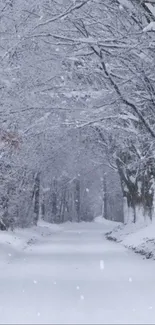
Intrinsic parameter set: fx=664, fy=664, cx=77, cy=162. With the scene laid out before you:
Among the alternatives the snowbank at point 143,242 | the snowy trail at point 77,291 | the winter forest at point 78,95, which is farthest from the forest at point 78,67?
the snowy trail at point 77,291

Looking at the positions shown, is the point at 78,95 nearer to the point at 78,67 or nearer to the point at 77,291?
the point at 78,67

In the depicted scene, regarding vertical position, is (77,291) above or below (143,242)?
above

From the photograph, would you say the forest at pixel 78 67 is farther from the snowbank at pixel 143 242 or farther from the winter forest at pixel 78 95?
the snowbank at pixel 143 242

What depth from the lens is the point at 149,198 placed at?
34.8 meters

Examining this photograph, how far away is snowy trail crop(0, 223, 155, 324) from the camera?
975 cm

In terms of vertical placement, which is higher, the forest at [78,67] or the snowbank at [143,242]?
the forest at [78,67]

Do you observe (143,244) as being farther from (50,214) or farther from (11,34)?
(50,214)

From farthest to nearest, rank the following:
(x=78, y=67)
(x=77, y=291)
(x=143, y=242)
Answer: (x=143, y=242) → (x=78, y=67) → (x=77, y=291)

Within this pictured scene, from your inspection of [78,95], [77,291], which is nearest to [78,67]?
[78,95]

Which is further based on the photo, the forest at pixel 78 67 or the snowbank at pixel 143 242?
the snowbank at pixel 143 242

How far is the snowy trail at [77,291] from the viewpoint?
975 cm

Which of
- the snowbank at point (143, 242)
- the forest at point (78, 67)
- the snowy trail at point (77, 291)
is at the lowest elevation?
the snowbank at point (143, 242)

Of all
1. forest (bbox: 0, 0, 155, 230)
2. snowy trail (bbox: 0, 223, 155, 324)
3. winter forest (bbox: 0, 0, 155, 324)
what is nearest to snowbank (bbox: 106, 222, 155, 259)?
winter forest (bbox: 0, 0, 155, 324)

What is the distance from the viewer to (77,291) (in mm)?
13000
